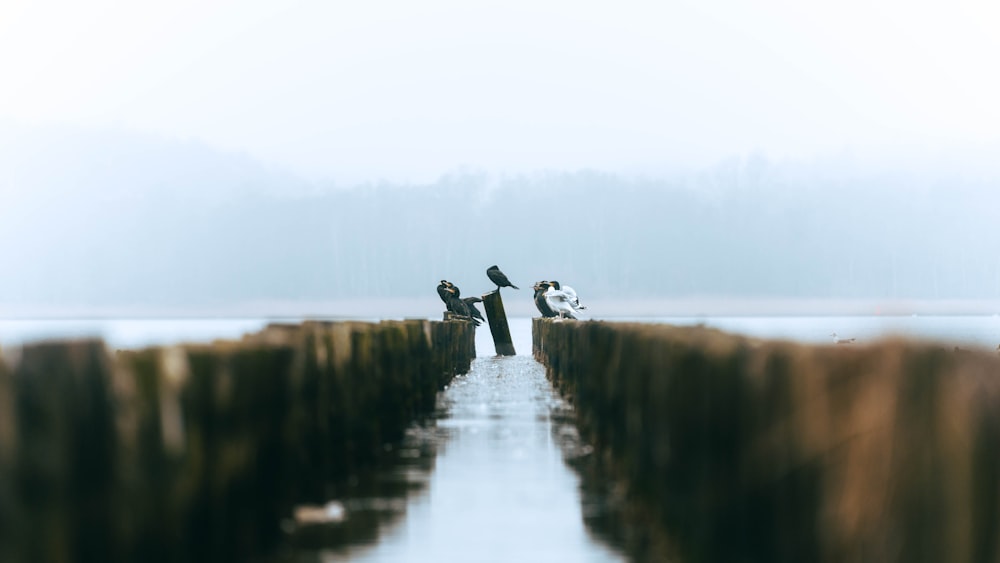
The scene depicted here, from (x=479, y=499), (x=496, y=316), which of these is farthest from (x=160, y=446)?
(x=496, y=316)

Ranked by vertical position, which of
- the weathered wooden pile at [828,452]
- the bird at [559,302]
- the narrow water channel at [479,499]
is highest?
the bird at [559,302]

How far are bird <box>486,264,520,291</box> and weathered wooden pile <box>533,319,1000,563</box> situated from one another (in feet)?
121

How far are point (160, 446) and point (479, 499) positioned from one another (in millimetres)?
4431

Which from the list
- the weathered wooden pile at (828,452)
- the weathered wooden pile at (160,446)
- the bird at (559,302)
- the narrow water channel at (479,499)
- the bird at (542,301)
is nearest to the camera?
the weathered wooden pile at (828,452)

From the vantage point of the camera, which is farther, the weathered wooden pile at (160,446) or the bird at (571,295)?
the bird at (571,295)

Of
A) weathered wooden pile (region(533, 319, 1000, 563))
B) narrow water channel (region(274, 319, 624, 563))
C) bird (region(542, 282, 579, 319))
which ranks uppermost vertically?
bird (region(542, 282, 579, 319))

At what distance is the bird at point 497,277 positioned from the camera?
151ft

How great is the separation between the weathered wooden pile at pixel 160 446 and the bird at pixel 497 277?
34265 mm

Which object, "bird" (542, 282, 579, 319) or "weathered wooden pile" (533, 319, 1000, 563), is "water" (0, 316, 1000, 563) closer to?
"weathered wooden pile" (533, 319, 1000, 563)

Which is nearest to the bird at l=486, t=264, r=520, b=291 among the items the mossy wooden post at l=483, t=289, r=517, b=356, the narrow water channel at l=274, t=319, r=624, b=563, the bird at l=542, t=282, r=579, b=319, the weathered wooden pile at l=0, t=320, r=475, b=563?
the mossy wooden post at l=483, t=289, r=517, b=356

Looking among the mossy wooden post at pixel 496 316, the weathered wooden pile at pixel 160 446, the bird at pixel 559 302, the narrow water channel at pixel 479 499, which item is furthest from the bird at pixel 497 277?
the weathered wooden pile at pixel 160 446

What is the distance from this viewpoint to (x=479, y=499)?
430 inches

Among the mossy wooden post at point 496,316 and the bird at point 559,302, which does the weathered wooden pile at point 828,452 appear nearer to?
the bird at point 559,302

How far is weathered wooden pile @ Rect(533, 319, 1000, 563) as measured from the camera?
505 cm
